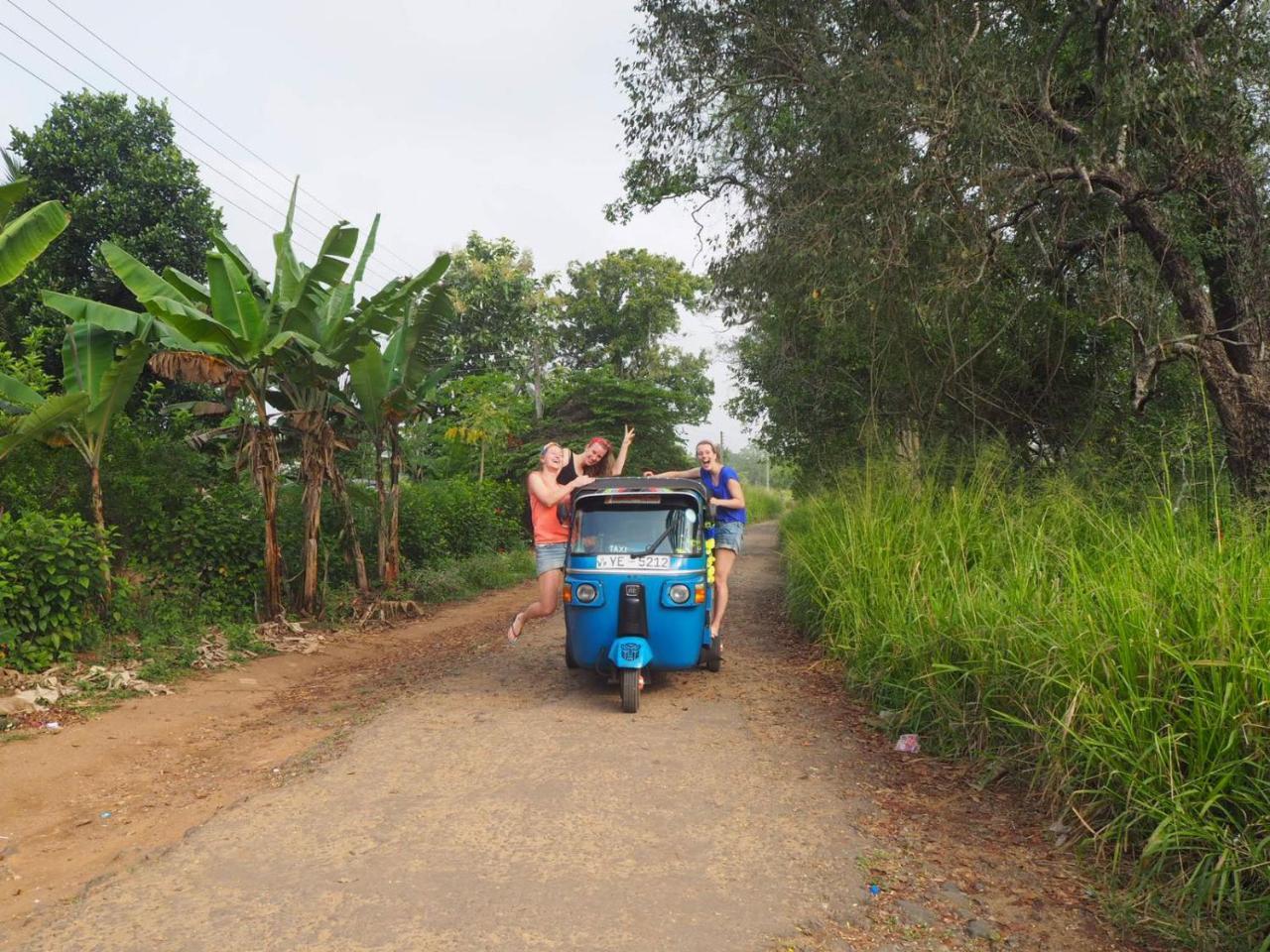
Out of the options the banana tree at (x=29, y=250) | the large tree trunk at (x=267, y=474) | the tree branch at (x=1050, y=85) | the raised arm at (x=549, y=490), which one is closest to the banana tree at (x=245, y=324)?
the large tree trunk at (x=267, y=474)

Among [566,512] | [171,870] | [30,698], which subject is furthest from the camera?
[566,512]

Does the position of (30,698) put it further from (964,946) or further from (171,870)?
(964,946)

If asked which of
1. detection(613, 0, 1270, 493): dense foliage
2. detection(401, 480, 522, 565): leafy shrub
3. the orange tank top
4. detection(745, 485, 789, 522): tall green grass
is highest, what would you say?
detection(613, 0, 1270, 493): dense foliage

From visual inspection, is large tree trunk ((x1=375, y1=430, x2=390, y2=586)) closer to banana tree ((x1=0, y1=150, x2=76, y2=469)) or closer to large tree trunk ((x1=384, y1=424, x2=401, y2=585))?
large tree trunk ((x1=384, y1=424, x2=401, y2=585))

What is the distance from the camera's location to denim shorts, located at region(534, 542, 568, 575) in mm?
7355

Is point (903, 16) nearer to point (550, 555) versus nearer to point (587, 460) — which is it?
point (587, 460)

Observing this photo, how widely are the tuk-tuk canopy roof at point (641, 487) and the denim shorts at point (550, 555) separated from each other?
578mm

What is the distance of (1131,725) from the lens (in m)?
3.84

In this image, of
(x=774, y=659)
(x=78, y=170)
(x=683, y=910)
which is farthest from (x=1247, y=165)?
(x=78, y=170)

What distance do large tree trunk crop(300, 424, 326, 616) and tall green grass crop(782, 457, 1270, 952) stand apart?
6607 millimetres

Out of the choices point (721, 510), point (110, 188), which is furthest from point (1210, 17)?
point (110, 188)

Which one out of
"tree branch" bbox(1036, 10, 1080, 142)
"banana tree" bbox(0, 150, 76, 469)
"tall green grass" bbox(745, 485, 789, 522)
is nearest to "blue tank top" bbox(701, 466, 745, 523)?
"tree branch" bbox(1036, 10, 1080, 142)

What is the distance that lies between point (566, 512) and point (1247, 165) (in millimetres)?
7346

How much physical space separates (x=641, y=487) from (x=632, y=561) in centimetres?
65
